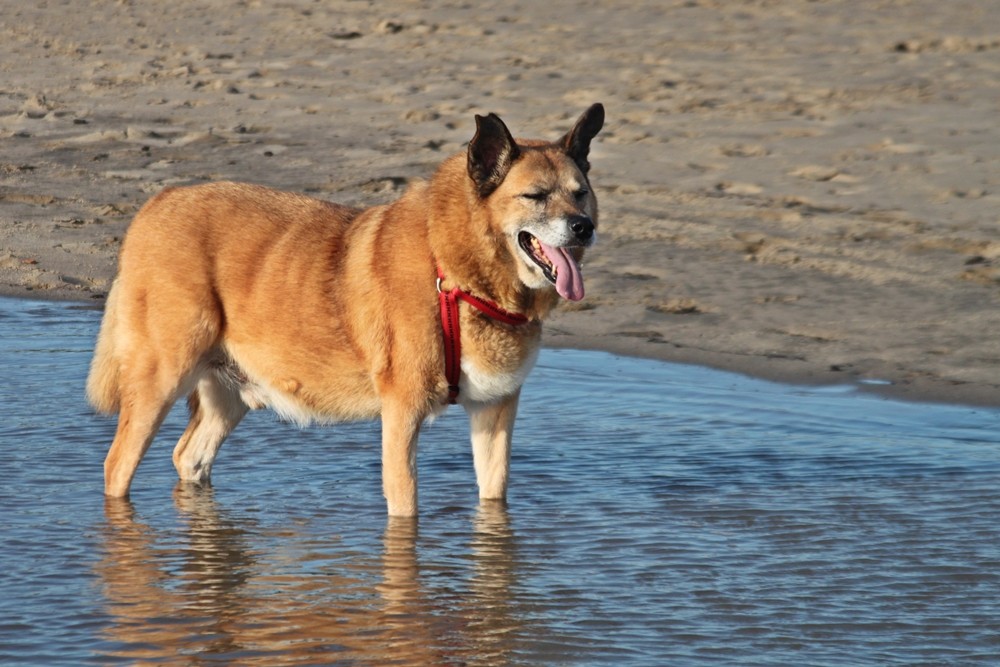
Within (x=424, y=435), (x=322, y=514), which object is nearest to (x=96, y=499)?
(x=322, y=514)

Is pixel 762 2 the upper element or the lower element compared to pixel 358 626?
upper

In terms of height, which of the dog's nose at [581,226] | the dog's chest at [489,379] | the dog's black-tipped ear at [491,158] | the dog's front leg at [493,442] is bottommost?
the dog's front leg at [493,442]

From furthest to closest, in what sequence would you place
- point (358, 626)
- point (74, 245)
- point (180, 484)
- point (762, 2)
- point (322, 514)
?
point (762, 2) < point (74, 245) < point (180, 484) < point (322, 514) < point (358, 626)

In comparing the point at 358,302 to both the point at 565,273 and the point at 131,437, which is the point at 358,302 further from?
the point at 131,437

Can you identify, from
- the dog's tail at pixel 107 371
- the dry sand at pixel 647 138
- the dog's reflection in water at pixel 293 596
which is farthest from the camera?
the dry sand at pixel 647 138

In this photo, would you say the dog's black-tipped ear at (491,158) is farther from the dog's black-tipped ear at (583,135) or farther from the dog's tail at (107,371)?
the dog's tail at (107,371)

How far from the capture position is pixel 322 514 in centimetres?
627

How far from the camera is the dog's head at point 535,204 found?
5625 mm

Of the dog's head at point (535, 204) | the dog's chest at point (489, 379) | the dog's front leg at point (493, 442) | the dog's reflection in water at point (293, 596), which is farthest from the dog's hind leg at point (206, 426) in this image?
the dog's head at point (535, 204)

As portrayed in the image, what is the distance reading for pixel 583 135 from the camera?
19.6 ft

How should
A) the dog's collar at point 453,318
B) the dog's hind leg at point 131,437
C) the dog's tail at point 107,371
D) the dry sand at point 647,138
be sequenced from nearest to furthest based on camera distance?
1. the dog's collar at point 453,318
2. the dog's hind leg at point 131,437
3. the dog's tail at point 107,371
4. the dry sand at point 647,138

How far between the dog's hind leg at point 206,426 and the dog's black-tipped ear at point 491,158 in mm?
1555

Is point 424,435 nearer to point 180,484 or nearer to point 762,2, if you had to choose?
point 180,484

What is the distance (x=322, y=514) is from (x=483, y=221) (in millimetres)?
1399
